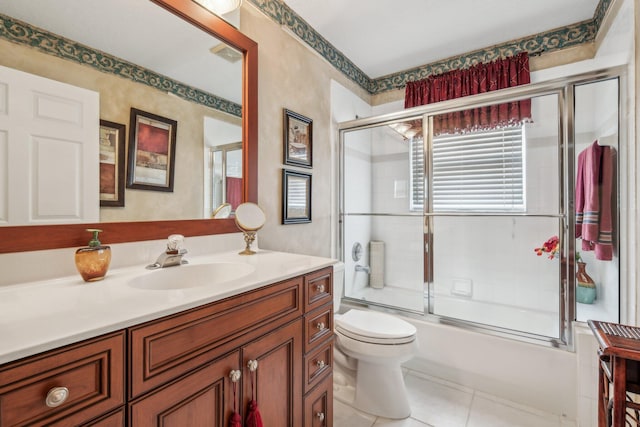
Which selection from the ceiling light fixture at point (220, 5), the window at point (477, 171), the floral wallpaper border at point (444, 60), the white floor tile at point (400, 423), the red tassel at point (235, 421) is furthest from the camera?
the window at point (477, 171)

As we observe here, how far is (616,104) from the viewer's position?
4.89 ft

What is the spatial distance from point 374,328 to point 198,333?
3.65 feet

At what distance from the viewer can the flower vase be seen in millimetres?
1619

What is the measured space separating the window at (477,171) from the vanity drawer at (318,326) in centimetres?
136

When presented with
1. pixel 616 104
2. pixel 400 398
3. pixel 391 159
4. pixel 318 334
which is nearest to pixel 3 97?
pixel 318 334

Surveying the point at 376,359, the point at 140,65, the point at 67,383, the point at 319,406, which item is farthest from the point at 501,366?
the point at 140,65

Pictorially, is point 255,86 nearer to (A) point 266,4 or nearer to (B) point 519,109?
(A) point 266,4

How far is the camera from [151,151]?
3.77ft

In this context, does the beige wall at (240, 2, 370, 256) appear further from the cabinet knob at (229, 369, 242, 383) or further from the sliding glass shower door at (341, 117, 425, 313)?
the cabinet knob at (229, 369, 242, 383)

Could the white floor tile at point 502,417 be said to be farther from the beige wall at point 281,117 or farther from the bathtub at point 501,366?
the beige wall at point 281,117

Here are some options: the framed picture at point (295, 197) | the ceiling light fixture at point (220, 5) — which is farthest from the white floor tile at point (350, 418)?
the ceiling light fixture at point (220, 5)

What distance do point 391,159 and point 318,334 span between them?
6.14ft

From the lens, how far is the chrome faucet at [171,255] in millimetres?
1079

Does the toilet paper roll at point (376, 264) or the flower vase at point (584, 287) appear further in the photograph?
the toilet paper roll at point (376, 264)
